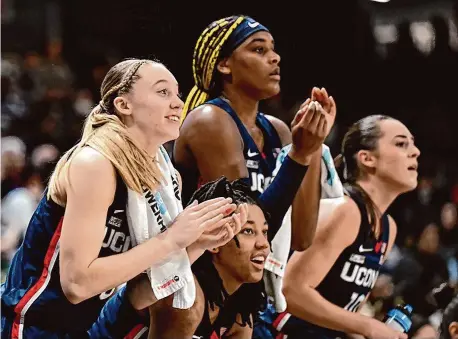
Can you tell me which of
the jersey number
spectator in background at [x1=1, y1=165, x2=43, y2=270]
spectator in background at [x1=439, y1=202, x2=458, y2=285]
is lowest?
spectator in background at [x1=439, y1=202, x2=458, y2=285]

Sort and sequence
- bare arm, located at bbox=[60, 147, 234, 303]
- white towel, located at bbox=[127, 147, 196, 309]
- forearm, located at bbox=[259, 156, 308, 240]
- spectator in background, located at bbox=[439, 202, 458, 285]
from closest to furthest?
1. bare arm, located at bbox=[60, 147, 234, 303]
2. white towel, located at bbox=[127, 147, 196, 309]
3. forearm, located at bbox=[259, 156, 308, 240]
4. spectator in background, located at bbox=[439, 202, 458, 285]

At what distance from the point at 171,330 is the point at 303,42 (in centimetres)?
140

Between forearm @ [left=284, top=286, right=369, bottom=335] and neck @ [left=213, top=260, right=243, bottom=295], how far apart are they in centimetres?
49

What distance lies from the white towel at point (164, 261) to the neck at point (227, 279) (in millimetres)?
226

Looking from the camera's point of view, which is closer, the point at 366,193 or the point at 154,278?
the point at 154,278

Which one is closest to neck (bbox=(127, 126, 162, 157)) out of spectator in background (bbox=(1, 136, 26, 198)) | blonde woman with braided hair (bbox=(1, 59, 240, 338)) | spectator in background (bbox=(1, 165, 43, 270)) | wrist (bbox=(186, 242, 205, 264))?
blonde woman with braided hair (bbox=(1, 59, 240, 338))

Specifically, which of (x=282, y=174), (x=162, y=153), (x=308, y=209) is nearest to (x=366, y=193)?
(x=308, y=209)

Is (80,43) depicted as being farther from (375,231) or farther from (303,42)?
(375,231)

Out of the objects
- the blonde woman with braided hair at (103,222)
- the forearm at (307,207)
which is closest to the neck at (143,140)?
the blonde woman with braided hair at (103,222)

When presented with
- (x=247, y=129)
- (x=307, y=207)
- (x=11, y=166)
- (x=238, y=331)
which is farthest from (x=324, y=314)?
(x=11, y=166)

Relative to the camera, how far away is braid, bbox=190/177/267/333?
6.97 ft

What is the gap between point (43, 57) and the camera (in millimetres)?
5062

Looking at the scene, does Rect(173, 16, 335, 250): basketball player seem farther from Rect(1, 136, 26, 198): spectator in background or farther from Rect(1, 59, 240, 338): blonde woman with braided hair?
Rect(1, 136, 26, 198): spectator in background

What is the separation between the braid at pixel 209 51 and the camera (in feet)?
8.15
